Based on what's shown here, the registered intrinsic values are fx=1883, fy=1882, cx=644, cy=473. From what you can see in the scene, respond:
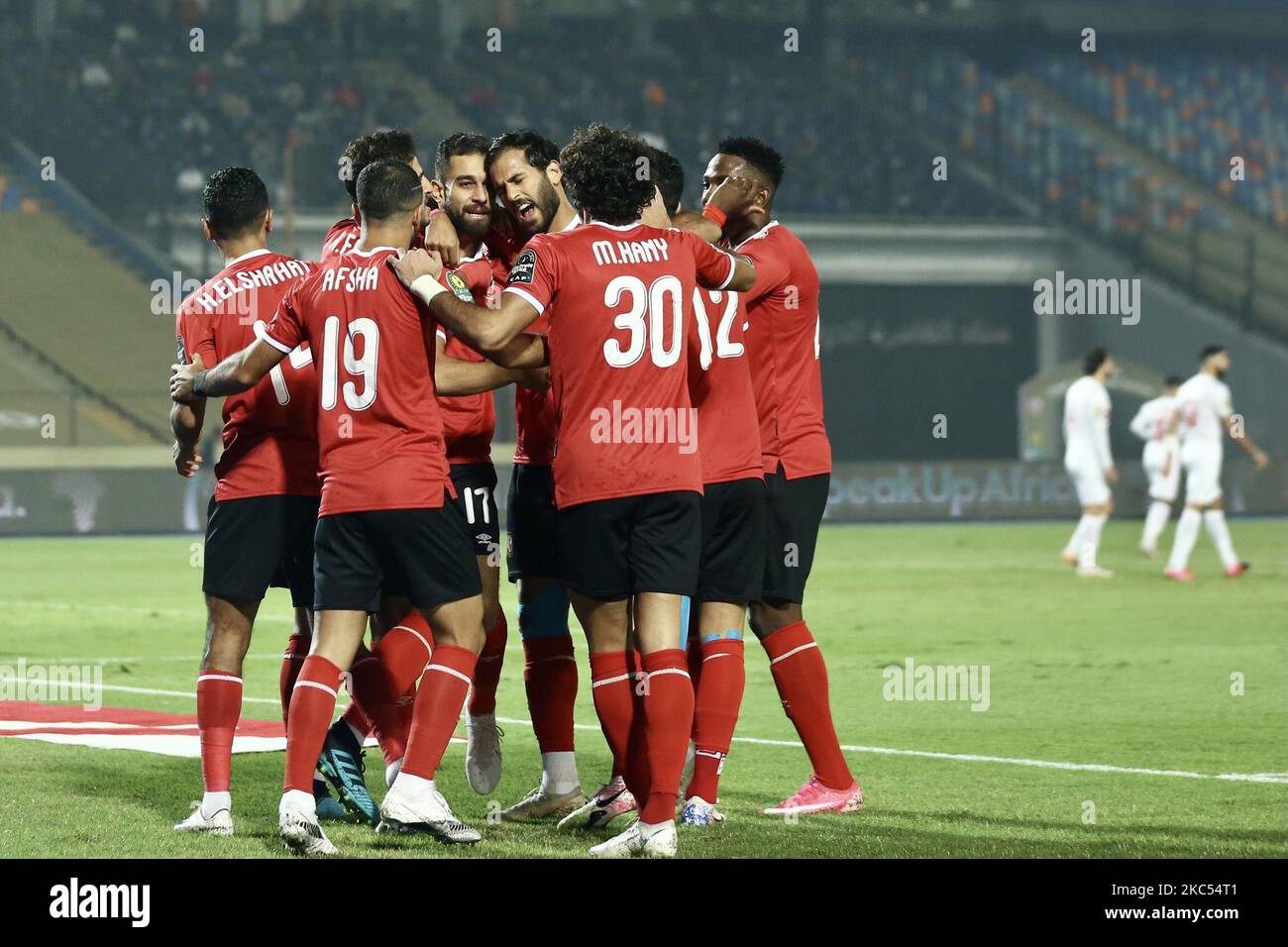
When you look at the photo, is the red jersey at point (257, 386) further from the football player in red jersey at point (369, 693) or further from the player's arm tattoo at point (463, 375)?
the player's arm tattoo at point (463, 375)

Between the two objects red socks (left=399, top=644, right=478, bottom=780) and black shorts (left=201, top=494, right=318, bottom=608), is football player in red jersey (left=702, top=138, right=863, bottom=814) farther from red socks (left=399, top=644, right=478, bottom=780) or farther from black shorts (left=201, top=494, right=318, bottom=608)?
black shorts (left=201, top=494, right=318, bottom=608)

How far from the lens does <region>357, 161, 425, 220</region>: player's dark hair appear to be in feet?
19.0

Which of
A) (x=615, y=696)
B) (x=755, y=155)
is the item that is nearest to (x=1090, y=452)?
(x=755, y=155)

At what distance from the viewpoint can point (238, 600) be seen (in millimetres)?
6137

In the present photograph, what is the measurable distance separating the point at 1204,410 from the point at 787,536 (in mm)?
13833

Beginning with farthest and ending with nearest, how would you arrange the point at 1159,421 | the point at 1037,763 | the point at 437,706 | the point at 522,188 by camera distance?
the point at 1159,421, the point at 1037,763, the point at 522,188, the point at 437,706

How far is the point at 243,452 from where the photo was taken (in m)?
6.27

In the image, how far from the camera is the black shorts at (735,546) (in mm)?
6281

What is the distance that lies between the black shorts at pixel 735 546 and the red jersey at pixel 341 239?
4.95 feet

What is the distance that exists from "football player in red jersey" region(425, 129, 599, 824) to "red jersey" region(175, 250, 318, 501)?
23.7 inches

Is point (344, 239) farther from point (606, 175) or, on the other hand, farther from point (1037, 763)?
point (1037, 763)

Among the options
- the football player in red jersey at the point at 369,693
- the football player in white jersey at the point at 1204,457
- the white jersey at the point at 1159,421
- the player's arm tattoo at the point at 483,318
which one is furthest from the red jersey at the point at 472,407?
the white jersey at the point at 1159,421

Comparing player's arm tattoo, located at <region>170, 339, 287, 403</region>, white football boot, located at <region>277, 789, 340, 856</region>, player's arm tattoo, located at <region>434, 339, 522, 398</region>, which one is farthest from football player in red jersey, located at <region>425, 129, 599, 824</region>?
white football boot, located at <region>277, 789, 340, 856</region>
